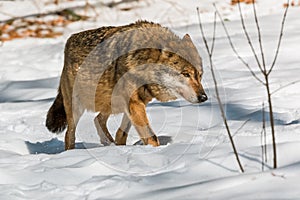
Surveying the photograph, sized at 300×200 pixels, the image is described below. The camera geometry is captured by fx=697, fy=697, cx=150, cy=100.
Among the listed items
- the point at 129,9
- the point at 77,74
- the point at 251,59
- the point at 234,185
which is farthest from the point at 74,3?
the point at 234,185

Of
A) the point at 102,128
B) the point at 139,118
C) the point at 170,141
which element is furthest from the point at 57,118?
the point at 170,141

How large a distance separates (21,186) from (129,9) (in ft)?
34.0

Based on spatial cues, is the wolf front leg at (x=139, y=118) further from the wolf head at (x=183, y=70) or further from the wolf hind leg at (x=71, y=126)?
the wolf hind leg at (x=71, y=126)

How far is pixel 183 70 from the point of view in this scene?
6082 mm

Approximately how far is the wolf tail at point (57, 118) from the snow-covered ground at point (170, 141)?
21 centimetres

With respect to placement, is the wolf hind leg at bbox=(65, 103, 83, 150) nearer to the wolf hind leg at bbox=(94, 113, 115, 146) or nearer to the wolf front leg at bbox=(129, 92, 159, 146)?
the wolf hind leg at bbox=(94, 113, 115, 146)

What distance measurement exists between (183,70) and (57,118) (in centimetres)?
142

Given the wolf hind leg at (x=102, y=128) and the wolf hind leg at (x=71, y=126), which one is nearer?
the wolf hind leg at (x=71, y=126)

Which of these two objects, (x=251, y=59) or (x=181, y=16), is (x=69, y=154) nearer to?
(x=251, y=59)

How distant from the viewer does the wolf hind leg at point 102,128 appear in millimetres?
6968

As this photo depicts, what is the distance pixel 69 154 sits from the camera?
5.41 m

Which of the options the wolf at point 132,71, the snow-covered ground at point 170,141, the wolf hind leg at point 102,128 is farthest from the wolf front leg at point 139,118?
the wolf hind leg at point 102,128

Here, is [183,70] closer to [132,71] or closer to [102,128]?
[132,71]

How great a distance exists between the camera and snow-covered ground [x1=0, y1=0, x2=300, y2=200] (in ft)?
13.7
